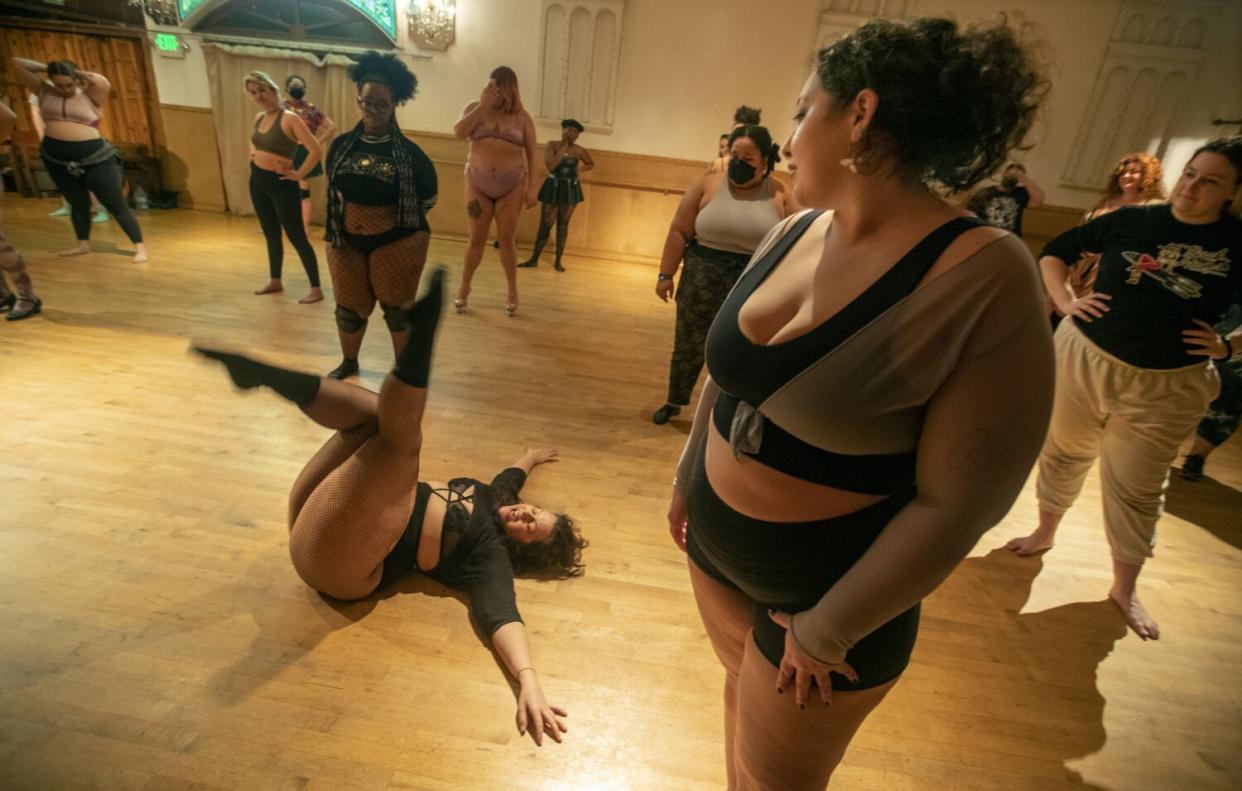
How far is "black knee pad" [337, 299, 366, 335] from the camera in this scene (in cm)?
292

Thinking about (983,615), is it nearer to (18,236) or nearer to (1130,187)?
(1130,187)

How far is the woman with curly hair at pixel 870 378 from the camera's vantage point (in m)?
0.58

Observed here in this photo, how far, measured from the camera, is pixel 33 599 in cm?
167

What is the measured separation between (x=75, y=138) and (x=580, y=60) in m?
4.34

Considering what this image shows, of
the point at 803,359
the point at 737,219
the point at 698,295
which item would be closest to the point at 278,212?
the point at 698,295

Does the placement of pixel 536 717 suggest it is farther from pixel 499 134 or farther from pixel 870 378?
pixel 499 134

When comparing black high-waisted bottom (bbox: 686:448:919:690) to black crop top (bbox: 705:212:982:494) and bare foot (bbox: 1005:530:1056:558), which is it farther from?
A: bare foot (bbox: 1005:530:1056:558)

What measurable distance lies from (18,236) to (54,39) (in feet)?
11.0

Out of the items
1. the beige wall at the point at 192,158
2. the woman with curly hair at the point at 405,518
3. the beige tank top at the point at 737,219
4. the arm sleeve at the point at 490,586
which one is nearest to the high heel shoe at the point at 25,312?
the woman with curly hair at the point at 405,518

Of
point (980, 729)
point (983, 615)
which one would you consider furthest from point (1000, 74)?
point (983, 615)

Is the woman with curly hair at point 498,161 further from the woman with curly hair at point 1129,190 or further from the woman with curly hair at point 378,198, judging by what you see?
the woman with curly hair at point 1129,190

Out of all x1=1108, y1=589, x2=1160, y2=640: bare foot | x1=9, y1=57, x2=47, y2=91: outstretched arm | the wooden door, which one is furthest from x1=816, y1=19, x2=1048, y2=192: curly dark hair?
the wooden door

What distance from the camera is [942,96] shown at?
623 millimetres

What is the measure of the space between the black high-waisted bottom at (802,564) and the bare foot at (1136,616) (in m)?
1.93
